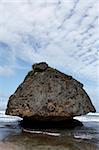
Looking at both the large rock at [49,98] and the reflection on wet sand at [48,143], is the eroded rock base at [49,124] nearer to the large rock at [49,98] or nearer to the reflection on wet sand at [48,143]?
the large rock at [49,98]

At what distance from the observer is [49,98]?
66.4 feet

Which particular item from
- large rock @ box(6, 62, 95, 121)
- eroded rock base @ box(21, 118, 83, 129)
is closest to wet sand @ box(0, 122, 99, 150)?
large rock @ box(6, 62, 95, 121)

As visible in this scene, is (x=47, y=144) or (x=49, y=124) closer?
(x=47, y=144)

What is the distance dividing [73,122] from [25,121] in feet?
12.6

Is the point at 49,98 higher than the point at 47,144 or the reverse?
higher

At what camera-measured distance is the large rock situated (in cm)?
2004

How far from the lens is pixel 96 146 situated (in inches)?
527

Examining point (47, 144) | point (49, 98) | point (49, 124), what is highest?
point (49, 98)

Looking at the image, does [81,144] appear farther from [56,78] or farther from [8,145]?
[56,78]

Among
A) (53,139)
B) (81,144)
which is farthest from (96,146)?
(53,139)

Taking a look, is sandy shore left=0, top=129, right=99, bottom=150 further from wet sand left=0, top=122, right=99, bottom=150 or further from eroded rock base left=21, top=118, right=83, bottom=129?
eroded rock base left=21, top=118, right=83, bottom=129

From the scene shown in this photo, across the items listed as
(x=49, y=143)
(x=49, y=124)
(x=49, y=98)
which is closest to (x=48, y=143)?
(x=49, y=143)

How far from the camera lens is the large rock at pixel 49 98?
20.0 meters

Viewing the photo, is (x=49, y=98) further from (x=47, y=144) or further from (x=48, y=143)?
(x=47, y=144)
